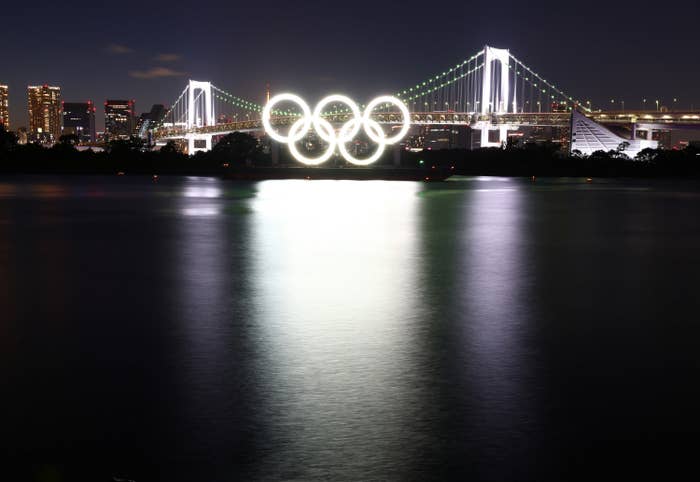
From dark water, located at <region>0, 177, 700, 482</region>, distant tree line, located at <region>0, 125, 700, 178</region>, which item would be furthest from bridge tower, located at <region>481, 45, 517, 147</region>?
dark water, located at <region>0, 177, 700, 482</region>

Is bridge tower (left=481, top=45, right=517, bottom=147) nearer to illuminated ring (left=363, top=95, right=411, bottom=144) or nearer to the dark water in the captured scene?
illuminated ring (left=363, top=95, right=411, bottom=144)

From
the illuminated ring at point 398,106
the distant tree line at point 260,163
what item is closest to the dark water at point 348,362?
the illuminated ring at point 398,106

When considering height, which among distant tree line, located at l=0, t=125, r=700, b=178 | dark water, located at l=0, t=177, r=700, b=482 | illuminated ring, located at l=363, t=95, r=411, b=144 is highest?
illuminated ring, located at l=363, t=95, r=411, b=144

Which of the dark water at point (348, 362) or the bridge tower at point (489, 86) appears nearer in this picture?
the dark water at point (348, 362)

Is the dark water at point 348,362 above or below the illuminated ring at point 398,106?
below

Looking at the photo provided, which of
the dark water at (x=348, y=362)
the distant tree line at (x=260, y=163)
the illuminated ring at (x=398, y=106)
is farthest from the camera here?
the distant tree line at (x=260, y=163)

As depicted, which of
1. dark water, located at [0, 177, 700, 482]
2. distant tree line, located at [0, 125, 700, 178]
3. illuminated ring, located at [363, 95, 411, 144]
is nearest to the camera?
dark water, located at [0, 177, 700, 482]

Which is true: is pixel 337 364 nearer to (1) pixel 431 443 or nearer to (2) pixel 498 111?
(1) pixel 431 443

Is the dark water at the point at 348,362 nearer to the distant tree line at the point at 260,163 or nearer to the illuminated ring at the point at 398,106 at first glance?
the illuminated ring at the point at 398,106
